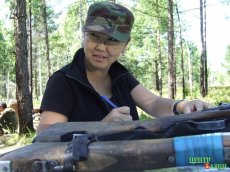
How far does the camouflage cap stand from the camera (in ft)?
6.04

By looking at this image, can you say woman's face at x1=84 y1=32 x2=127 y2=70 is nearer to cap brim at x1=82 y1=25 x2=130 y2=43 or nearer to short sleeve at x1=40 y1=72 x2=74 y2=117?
cap brim at x1=82 y1=25 x2=130 y2=43

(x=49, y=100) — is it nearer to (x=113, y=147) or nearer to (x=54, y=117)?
(x=54, y=117)

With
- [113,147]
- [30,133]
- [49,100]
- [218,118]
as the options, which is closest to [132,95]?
[49,100]

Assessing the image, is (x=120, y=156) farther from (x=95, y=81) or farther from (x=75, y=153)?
(x=95, y=81)

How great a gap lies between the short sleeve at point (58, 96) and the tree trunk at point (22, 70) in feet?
26.7

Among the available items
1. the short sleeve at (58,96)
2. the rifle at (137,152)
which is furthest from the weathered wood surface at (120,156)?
the short sleeve at (58,96)

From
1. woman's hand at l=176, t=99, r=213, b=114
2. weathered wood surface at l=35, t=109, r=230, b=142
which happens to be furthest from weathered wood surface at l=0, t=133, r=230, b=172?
woman's hand at l=176, t=99, r=213, b=114

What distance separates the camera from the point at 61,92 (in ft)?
6.02

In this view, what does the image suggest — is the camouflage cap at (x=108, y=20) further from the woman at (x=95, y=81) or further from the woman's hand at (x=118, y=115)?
the woman's hand at (x=118, y=115)

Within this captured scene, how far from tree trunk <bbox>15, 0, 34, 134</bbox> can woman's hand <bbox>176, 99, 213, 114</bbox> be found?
813 cm

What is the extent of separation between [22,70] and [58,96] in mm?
8222

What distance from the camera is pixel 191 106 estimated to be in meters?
1.91

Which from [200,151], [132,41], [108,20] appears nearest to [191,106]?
[108,20]

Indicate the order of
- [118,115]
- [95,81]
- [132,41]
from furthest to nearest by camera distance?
[132,41] < [95,81] < [118,115]
